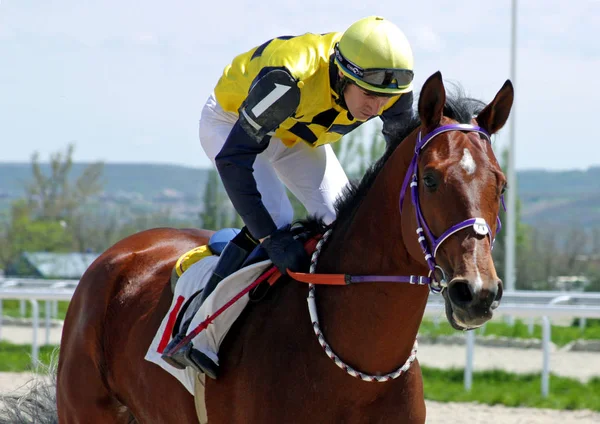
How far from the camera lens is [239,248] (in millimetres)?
3697

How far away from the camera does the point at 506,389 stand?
28.1ft

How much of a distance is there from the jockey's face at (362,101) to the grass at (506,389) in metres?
4.49

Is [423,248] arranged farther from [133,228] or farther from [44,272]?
[133,228]

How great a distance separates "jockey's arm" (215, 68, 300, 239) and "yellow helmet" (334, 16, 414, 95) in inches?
9.2

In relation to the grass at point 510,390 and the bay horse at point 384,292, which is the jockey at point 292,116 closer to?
the bay horse at point 384,292

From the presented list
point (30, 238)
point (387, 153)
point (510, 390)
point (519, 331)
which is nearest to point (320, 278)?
point (387, 153)

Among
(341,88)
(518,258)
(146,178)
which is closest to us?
(341,88)

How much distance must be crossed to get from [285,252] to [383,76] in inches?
29.3

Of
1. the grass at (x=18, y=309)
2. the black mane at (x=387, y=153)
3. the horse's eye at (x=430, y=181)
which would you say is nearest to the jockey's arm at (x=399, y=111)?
the black mane at (x=387, y=153)

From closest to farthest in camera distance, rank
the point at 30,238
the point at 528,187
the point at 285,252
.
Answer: the point at 285,252 → the point at 30,238 → the point at 528,187

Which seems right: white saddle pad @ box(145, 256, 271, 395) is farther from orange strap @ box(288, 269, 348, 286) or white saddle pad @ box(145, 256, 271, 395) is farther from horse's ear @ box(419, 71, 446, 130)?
horse's ear @ box(419, 71, 446, 130)

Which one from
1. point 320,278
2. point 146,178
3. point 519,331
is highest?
point 320,278

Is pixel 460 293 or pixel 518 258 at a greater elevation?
pixel 460 293

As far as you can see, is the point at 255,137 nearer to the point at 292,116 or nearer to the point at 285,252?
the point at 292,116
